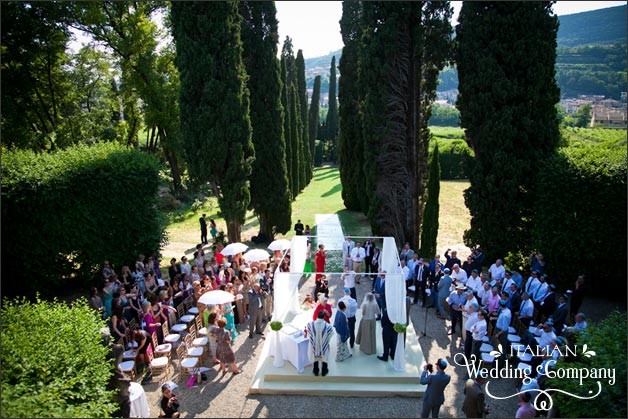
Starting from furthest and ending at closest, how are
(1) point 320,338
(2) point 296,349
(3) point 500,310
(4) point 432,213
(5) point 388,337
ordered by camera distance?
1. (4) point 432,213
2. (3) point 500,310
3. (5) point 388,337
4. (2) point 296,349
5. (1) point 320,338

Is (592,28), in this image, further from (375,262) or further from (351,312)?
(351,312)

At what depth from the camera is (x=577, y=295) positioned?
1165cm

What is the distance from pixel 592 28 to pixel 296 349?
94.9m

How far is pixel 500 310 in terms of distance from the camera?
35.7ft

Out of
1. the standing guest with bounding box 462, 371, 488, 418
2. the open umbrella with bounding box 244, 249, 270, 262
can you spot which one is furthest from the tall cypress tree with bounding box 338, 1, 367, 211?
the standing guest with bounding box 462, 371, 488, 418

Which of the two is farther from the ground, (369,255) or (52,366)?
(52,366)

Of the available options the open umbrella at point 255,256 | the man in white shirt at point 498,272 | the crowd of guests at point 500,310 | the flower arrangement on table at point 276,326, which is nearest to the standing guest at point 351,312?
the flower arrangement on table at point 276,326

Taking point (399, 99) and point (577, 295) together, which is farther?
point (399, 99)

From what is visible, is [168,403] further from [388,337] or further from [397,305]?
[397,305]

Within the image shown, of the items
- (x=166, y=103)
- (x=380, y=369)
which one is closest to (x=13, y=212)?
(x=380, y=369)

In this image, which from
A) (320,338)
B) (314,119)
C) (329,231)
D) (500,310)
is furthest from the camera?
(314,119)

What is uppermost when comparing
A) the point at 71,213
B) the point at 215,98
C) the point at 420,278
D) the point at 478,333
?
the point at 215,98

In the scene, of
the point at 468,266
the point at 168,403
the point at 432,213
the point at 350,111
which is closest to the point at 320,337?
the point at 168,403

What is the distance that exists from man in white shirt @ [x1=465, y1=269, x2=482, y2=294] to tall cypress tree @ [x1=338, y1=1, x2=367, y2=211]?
14627 mm
